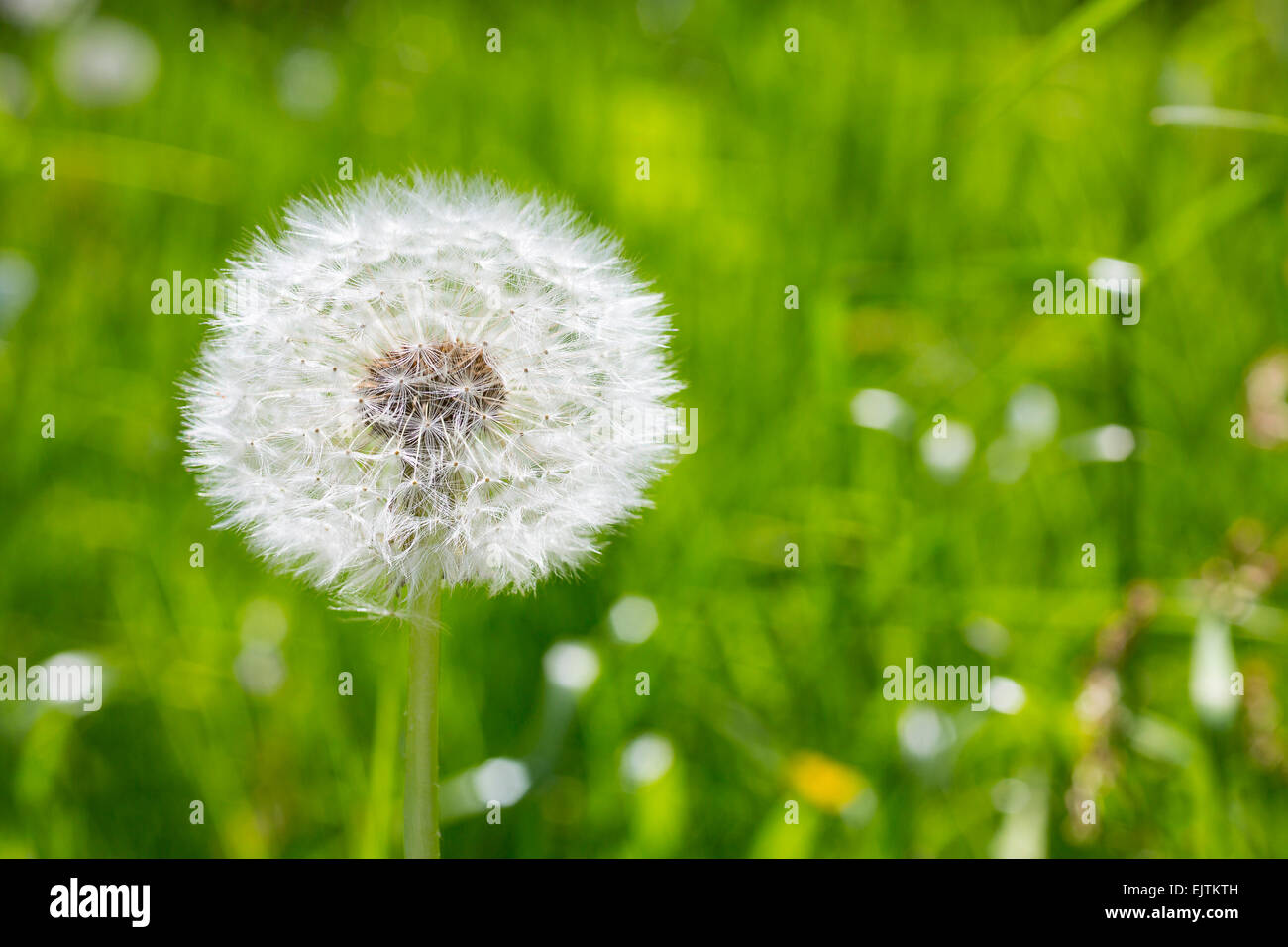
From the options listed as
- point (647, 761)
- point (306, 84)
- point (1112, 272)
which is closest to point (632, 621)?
point (647, 761)

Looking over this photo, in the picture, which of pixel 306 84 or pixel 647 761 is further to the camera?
pixel 306 84

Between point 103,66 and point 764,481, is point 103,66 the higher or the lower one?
the higher one

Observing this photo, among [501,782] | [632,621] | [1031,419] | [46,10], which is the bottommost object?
[501,782]

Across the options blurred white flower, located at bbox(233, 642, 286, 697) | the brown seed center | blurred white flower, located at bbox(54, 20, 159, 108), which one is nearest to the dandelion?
the brown seed center

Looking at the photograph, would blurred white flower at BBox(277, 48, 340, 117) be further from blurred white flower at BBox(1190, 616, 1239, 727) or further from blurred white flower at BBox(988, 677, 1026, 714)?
blurred white flower at BBox(1190, 616, 1239, 727)

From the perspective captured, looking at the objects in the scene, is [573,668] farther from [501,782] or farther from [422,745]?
[422,745]

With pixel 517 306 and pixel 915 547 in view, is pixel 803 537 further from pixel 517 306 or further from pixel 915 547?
pixel 517 306

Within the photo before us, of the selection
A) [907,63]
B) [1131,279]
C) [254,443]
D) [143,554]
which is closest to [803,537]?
[1131,279]
